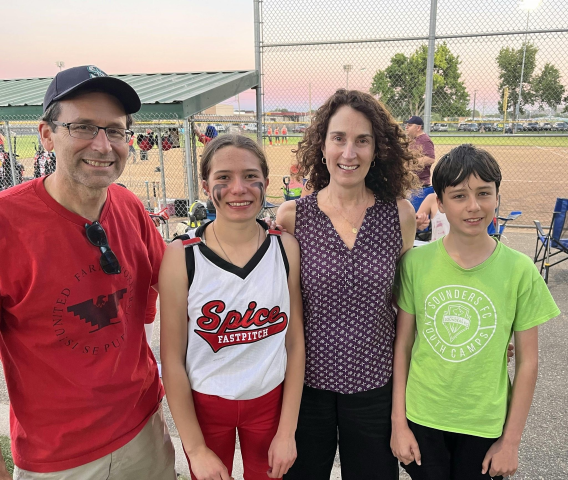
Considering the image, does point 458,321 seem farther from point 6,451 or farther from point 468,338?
point 6,451

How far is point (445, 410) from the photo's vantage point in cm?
168

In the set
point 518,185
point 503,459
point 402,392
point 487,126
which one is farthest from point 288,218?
point 518,185

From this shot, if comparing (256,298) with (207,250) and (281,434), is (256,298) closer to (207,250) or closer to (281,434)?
(207,250)

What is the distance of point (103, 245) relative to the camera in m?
1.52

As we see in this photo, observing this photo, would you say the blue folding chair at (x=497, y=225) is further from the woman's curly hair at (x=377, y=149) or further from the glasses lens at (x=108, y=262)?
the glasses lens at (x=108, y=262)

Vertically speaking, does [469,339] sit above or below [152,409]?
above

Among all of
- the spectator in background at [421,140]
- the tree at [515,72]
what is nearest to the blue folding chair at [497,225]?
the spectator in background at [421,140]

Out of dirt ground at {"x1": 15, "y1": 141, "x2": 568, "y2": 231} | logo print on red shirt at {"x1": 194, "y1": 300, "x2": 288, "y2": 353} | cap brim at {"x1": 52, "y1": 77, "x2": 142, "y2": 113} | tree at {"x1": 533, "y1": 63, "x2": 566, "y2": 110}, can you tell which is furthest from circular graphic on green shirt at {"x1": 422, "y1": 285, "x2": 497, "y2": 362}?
tree at {"x1": 533, "y1": 63, "x2": 566, "y2": 110}

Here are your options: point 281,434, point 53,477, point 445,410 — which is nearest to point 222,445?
point 281,434

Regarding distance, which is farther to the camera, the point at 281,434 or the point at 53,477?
the point at 281,434

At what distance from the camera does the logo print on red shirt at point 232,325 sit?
1.58 meters

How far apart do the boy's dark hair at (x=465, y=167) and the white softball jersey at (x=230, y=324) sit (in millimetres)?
827

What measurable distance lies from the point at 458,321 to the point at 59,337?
1.49m

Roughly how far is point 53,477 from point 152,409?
1.33 ft
